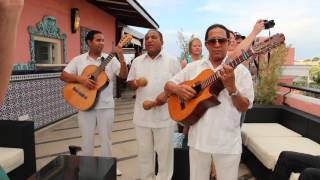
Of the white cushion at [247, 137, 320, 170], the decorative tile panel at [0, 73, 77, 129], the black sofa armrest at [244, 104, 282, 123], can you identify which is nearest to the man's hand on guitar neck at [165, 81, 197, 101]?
the white cushion at [247, 137, 320, 170]

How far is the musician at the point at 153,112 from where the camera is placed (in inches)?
121

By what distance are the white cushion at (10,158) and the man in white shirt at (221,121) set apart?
178 centimetres

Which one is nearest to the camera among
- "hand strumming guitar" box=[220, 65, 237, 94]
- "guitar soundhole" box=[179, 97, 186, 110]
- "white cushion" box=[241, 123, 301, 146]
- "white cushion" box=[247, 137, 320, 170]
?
"hand strumming guitar" box=[220, 65, 237, 94]

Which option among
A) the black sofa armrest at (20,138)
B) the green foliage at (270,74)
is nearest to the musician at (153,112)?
the black sofa armrest at (20,138)

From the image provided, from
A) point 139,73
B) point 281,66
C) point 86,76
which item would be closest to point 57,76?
point 86,76

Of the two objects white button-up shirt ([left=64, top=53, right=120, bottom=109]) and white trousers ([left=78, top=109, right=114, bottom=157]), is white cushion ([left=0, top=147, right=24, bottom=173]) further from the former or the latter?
white button-up shirt ([left=64, top=53, right=120, bottom=109])

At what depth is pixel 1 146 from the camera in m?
3.21

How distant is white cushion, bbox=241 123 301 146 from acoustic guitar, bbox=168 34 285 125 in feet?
5.67

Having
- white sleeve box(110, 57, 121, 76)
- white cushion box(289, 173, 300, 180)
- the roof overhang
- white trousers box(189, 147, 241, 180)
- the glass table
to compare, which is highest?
the roof overhang

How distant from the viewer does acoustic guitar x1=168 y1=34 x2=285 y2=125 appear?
202 cm

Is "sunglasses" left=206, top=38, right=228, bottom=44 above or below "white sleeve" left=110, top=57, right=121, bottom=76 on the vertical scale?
above

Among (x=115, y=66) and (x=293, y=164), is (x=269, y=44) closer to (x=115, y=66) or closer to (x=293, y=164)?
(x=293, y=164)

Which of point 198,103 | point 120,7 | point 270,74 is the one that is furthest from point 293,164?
point 120,7

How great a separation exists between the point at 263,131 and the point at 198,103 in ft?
6.94
